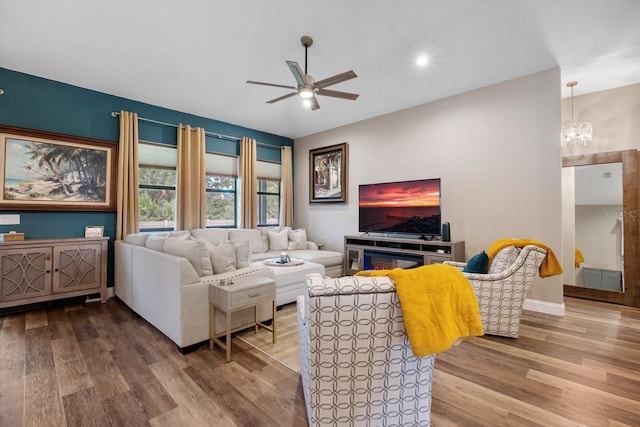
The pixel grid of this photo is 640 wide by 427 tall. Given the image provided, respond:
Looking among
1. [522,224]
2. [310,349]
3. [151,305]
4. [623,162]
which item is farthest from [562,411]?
[623,162]

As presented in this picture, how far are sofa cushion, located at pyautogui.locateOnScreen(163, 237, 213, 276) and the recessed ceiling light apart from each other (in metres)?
3.14

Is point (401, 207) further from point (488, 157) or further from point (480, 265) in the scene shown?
point (480, 265)

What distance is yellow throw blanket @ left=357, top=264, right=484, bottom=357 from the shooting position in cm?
126

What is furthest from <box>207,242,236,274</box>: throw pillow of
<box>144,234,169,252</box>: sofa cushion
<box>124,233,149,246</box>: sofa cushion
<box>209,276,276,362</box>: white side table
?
<box>124,233,149,246</box>: sofa cushion

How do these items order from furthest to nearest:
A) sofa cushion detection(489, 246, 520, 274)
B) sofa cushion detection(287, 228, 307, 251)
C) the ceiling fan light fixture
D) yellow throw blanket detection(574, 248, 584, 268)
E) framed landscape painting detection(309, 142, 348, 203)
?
1. framed landscape painting detection(309, 142, 348, 203)
2. sofa cushion detection(287, 228, 307, 251)
3. yellow throw blanket detection(574, 248, 584, 268)
4. the ceiling fan light fixture
5. sofa cushion detection(489, 246, 520, 274)

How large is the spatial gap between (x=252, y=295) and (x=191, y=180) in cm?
307

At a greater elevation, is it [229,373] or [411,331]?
[411,331]

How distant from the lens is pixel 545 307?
3.45 metres

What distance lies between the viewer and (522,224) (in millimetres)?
3602

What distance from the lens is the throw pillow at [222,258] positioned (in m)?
2.84

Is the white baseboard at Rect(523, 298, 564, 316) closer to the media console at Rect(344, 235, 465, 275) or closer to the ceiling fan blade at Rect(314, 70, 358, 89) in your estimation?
the media console at Rect(344, 235, 465, 275)

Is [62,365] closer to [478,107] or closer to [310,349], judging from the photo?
[310,349]

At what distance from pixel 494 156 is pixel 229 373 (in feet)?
13.0

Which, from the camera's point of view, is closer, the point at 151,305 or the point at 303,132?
the point at 151,305
